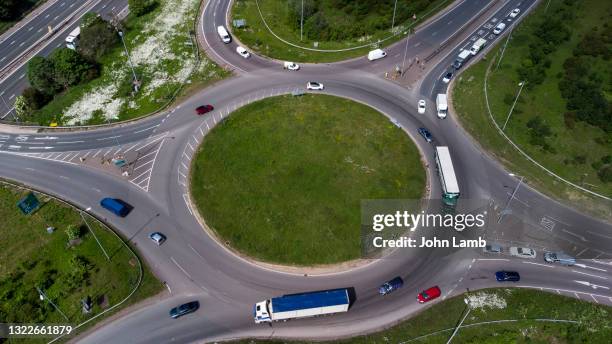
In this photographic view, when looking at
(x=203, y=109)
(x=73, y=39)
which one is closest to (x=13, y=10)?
(x=73, y=39)

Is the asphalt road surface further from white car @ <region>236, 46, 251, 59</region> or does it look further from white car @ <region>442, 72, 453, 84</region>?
white car @ <region>236, 46, 251, 59</region>

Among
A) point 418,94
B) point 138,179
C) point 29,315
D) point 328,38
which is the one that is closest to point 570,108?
point 418,94

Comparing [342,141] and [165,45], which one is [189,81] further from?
[342,141]

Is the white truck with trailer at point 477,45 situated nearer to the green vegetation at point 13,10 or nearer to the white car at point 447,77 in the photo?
the white car at point 447,77

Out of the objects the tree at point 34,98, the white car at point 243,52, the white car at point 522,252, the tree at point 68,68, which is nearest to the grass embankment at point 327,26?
the white car at point 243,52

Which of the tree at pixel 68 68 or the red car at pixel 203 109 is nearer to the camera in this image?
the red car at pixel 203 109
